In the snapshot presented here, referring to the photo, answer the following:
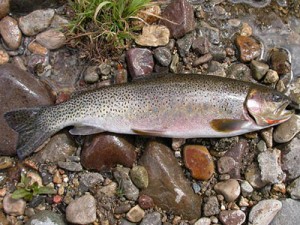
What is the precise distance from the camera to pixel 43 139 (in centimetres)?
497

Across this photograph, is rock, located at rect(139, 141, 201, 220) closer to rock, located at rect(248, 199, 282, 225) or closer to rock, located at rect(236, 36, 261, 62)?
rock, located at rect(248, 199, 282, 225)

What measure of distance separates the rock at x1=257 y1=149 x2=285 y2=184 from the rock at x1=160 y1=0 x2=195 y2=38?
1.92 metres

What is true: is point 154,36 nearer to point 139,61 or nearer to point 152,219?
point 139,61

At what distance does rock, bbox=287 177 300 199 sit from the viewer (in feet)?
16.6

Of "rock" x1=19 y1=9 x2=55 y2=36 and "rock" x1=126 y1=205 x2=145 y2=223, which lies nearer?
"rock" x1=126 y1=205 x2=145 y2=223

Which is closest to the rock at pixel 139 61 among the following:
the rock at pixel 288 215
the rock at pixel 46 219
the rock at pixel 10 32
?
the rock at pixel 10 32

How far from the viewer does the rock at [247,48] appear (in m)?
5.42

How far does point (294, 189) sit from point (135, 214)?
2.03m

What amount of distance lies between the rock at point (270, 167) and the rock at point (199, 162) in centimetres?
64

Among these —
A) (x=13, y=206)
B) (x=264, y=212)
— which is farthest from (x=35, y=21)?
(x=264, y=212)

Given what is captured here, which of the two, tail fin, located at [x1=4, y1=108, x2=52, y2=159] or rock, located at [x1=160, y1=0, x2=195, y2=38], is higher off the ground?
rock, located at [x1=160, y1=0, x2=195, y2=38]

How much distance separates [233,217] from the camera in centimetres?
499

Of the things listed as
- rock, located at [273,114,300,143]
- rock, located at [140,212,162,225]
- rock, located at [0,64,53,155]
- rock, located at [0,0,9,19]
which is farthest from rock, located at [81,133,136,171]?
rock, located at [0,0,9,19]

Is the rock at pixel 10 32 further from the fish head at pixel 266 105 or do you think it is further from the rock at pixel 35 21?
the fish head at pixel 266 105
